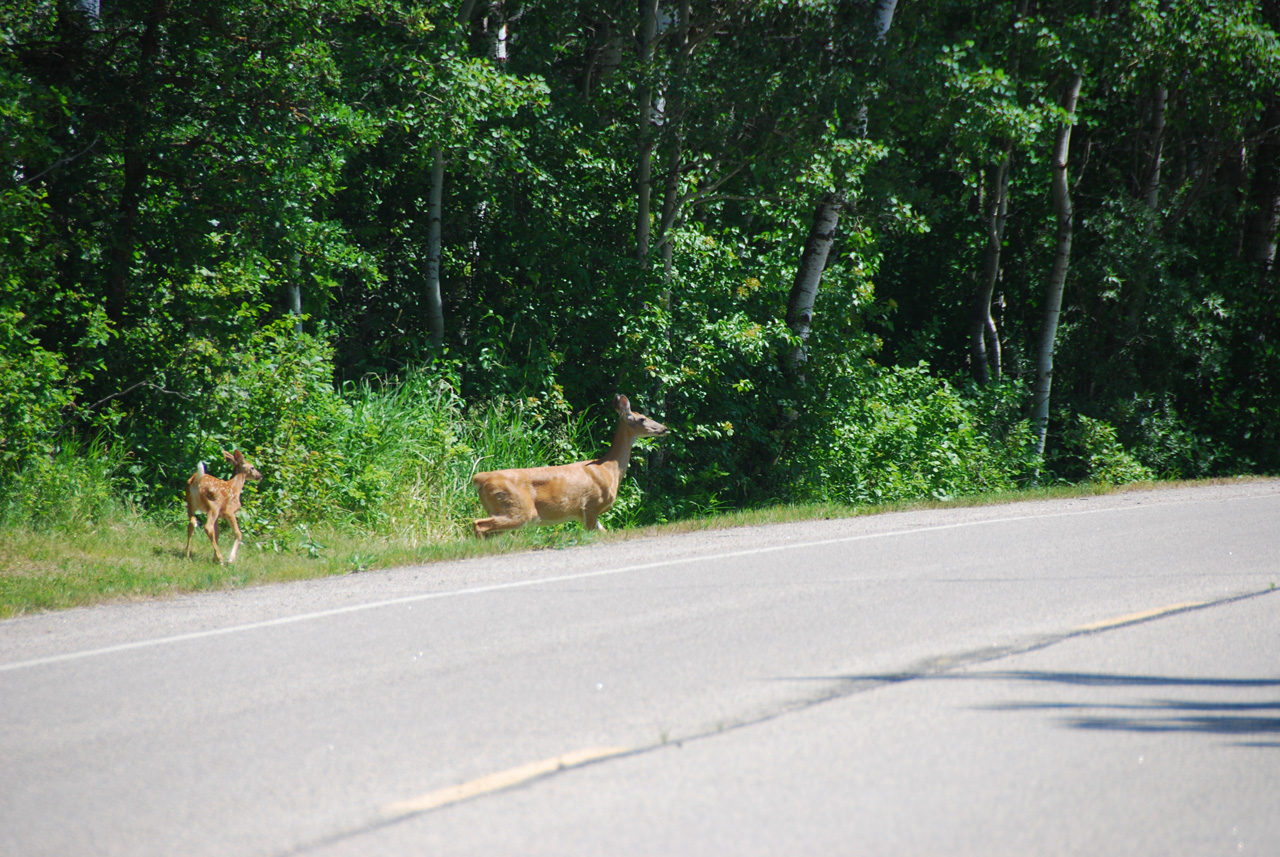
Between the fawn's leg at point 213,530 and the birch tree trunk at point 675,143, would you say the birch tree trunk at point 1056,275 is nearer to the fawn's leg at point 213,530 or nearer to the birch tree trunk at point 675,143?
the birch tree trunk at point 675,143

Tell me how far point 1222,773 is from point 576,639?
365 centimetres

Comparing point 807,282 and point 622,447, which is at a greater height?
point 807,282

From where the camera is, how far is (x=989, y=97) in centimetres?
1561

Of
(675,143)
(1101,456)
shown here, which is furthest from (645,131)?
(1101,456)

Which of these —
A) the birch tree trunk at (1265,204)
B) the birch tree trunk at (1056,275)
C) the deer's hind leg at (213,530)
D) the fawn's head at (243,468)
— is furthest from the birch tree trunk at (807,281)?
the birch tree trunk at (1265,204)

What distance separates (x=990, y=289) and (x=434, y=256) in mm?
14303

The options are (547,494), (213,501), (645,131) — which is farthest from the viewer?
(645,131)

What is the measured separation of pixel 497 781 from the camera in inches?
170

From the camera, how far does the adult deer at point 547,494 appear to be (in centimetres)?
1167

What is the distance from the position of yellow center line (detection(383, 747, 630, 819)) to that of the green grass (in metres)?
5.23

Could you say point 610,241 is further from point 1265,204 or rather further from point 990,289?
point 1265,204

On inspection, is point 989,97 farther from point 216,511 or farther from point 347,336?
point 216,511

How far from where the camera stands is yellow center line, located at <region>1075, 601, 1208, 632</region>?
695cm

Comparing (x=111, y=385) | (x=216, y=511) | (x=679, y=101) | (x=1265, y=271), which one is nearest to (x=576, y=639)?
(x=216, y=511)
